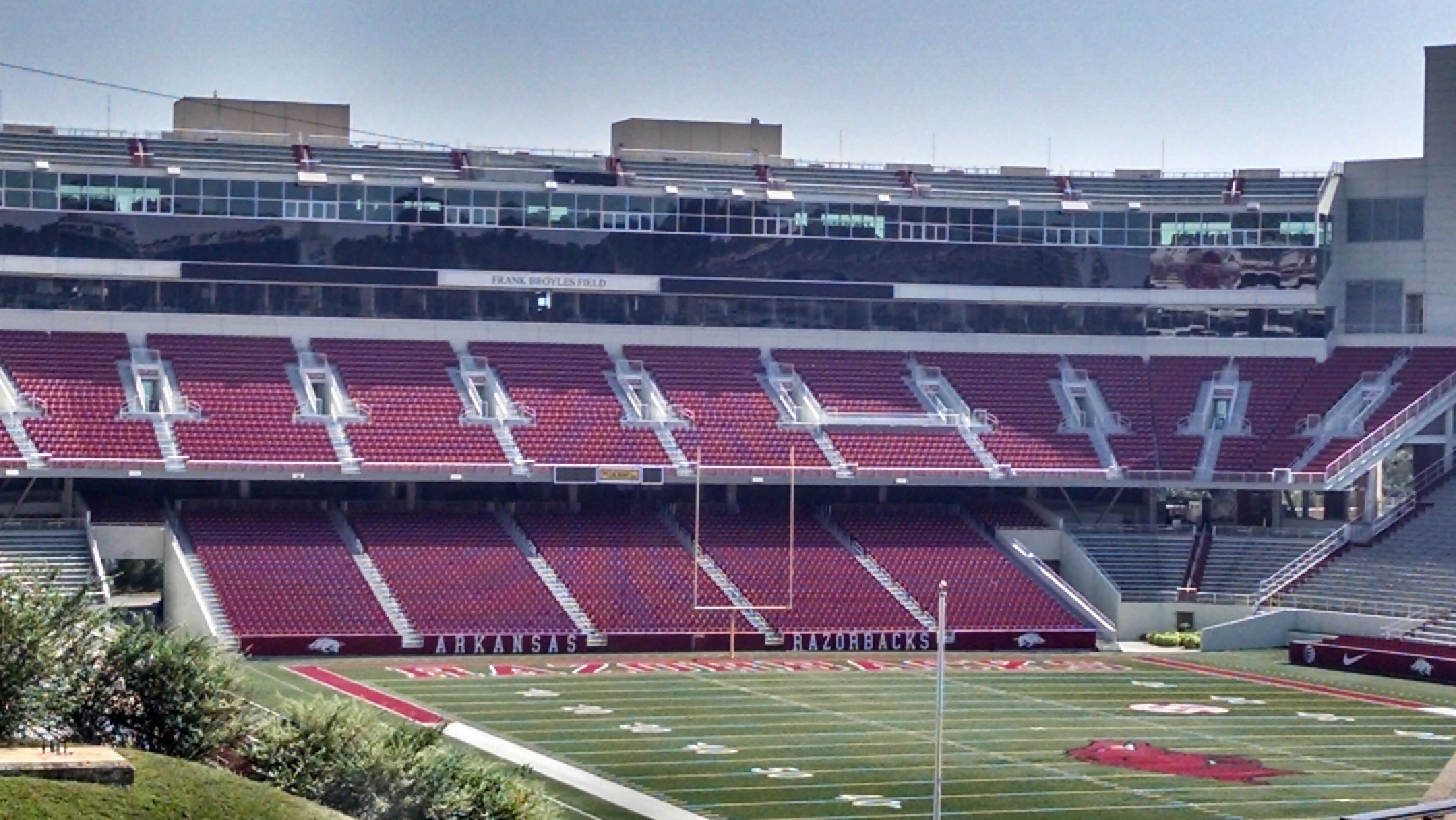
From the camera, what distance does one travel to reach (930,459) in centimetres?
6188

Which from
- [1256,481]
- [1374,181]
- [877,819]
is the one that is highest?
[1374,181]

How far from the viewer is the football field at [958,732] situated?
3647cm

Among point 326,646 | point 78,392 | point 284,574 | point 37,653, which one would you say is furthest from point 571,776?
point 78,392

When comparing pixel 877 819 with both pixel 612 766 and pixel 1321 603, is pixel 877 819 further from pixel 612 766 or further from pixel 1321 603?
pixel 1321 603

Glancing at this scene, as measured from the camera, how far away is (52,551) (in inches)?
2101

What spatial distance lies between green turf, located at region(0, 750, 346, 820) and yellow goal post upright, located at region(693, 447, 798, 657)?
89.9 ft

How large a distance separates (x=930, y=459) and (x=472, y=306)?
12.5m

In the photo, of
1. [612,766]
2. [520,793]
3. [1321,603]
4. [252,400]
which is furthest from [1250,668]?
[520,793]

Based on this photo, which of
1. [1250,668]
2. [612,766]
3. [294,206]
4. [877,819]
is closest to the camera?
[877,819]

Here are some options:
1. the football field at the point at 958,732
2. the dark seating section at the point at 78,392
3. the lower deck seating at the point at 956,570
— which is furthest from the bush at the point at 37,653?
the lower deck seating at the point at 956,570

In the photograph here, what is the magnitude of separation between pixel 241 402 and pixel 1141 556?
2247 cm

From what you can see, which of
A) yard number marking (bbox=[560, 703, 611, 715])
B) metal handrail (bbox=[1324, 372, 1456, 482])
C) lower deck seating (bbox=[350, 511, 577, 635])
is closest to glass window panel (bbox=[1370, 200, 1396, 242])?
metal handrail (bbox=[1324, 372, 1456, 482])

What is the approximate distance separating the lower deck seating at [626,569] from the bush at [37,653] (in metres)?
25.7

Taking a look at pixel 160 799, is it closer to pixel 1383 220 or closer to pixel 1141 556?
pixel 1141 556
